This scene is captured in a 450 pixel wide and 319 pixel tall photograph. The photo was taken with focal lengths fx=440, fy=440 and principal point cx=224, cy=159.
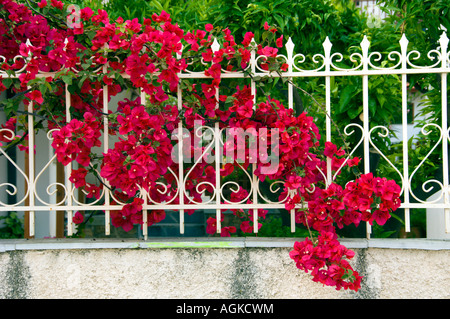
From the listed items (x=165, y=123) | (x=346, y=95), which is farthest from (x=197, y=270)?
(x=346, y=95)

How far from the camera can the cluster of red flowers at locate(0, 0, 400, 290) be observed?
2.22m

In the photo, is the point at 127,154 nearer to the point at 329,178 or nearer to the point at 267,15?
the point at 329,178

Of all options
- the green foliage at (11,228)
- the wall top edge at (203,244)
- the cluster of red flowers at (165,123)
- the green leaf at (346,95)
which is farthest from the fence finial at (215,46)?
the green foliage at (11,228)

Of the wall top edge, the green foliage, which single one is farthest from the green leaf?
the green foliage

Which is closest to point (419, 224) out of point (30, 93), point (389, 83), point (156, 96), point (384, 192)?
point (389, 83)

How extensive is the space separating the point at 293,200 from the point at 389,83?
105cm

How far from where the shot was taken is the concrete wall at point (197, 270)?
2354mm

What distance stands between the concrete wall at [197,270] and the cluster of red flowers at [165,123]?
0.56 ft

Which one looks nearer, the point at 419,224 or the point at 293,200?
the point at 293,200

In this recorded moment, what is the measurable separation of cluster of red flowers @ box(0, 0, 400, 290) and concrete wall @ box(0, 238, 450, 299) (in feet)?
0.56

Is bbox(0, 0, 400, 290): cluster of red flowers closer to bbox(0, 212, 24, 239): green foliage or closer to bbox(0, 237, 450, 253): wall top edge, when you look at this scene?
bbox(0, 237, 450, 253): wall top edge

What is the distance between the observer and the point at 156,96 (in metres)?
2.33

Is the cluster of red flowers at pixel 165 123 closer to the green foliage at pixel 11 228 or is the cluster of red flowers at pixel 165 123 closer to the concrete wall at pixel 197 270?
the concrete wall at pixel 197 270

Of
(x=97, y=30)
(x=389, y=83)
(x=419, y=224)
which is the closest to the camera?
(x=97, y=30)
